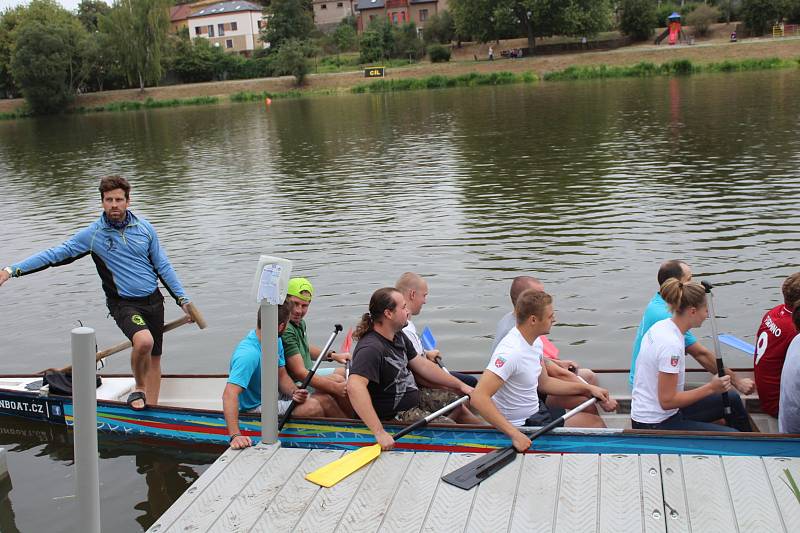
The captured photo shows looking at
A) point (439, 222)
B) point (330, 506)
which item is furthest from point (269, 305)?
point (439, 222)

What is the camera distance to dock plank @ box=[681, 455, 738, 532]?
4586mm

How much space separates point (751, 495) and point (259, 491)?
2.87 m

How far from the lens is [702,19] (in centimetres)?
6406

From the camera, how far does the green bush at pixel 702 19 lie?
210 feet

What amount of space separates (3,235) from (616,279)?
42.5ft

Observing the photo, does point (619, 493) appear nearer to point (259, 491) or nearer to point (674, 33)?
point (259, 491)

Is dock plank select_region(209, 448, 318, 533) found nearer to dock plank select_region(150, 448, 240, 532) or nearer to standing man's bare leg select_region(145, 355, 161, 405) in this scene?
dock plank select_region(150, 448, 240, 532)

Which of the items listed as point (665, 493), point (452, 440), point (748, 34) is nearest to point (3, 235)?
Result: point (452, 440)

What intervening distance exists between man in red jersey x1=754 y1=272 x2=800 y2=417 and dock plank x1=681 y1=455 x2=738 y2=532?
47.9 inches

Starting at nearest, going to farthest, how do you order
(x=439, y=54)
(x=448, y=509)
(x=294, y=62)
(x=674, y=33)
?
(x=448, y=509), (x=674, y=33), (x=294, y=62), (x=439, y=54)

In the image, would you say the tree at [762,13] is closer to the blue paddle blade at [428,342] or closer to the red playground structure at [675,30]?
the red playground structure at [675,30]

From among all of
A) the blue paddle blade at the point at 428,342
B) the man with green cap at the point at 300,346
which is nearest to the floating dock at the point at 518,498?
the man with green cap at the point at 300,346

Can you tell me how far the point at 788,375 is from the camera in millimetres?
5559

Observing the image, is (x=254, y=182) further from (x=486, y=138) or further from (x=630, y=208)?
(x=630, y=208)
